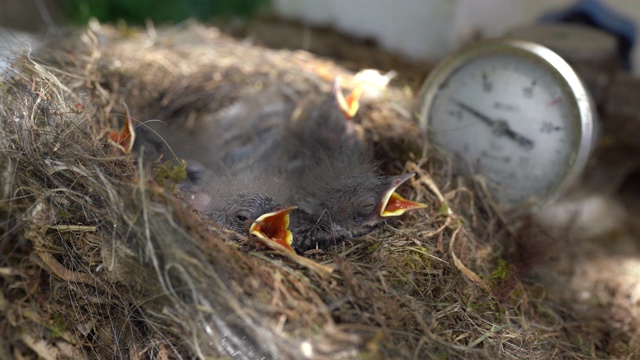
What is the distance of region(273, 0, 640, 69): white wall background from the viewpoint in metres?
2.24

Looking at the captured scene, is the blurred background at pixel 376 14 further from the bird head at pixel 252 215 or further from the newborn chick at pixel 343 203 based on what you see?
the bird head at pixel 252 215

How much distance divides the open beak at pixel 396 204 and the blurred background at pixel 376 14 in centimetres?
121

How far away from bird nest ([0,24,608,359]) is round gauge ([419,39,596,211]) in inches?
7.6

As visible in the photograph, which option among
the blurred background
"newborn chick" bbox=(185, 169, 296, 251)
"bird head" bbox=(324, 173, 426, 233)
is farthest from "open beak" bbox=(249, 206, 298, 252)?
the blurred background

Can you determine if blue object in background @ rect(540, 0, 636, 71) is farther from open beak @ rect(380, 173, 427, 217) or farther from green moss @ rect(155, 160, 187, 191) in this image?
green moss @ rect(155, 160, 187, 191)

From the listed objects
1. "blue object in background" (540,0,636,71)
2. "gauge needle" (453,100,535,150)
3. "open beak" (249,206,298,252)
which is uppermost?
"blue object in background" (540,0,636,71)

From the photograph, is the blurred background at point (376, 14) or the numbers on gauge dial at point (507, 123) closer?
the numbers on gauge dial at point (507, 123)

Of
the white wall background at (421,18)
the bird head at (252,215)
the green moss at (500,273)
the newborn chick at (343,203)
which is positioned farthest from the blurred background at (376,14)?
the green moss at (500,273)

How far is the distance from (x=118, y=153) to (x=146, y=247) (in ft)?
0.85

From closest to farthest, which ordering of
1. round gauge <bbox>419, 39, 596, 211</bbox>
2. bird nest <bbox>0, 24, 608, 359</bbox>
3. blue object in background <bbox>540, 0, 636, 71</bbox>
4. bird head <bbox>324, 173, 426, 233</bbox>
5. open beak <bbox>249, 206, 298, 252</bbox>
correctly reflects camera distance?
bird nest <bbox>0, 24, 608, 359</bbox> → open beak <bbox>249, 206, 298, 252</bbox> → bird head <bbox>324, 173, 426, 233</bbox> → round gauge <bbox>419, 39, 596, 211</bbox> → blue object in background <bbox>540, 0, 636, 71</bbox>

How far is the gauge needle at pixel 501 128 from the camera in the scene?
136 centimetres

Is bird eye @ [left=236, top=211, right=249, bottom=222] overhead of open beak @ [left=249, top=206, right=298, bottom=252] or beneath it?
beneath

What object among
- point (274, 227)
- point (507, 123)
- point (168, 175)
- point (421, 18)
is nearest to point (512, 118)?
point (507, 123)

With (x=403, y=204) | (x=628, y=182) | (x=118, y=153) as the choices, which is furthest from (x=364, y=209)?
(x=628, y=182)
